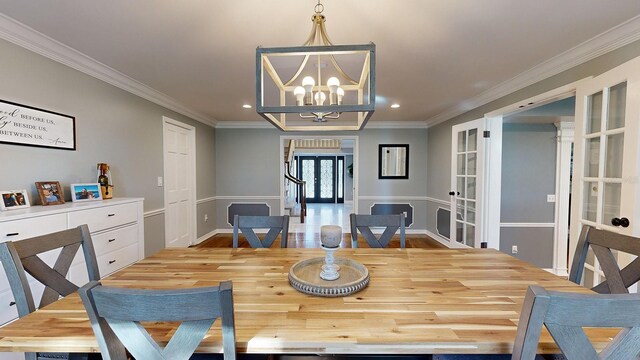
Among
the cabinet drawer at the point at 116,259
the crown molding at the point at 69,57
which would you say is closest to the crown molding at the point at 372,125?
the crown molding at the point at 69,57

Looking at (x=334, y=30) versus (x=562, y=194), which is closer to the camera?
(x=334, y=30)

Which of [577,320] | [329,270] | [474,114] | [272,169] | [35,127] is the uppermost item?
[474,114]

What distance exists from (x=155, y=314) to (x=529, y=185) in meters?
4.17

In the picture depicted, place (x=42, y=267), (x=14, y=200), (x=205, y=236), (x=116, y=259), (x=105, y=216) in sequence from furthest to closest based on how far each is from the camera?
(x=205, y=236)
(x=116, y=259)
(x=105, y=216)
(x=14, y=200)
(x=42, y=267)

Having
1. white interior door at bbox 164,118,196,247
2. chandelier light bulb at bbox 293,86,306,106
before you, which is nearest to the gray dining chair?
chandelier light bulb at bbox 293,86,306,106

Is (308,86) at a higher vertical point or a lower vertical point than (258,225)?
higher

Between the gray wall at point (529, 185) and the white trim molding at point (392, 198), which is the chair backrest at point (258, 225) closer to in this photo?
the gray wall at point (529, 185)

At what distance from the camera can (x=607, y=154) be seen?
189 cm

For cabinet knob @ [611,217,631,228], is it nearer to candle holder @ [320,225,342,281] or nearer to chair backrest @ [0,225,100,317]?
candle holder @ [320,225,342,281]

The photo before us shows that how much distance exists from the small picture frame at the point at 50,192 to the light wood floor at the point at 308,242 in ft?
8.23

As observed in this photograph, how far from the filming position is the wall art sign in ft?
5.97

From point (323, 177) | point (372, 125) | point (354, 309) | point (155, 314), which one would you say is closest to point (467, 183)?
point (372, 125)

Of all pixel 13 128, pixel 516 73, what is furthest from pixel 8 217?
pixel 516 73

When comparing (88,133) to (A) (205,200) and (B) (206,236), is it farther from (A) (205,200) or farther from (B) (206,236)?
(B) (206,236)
